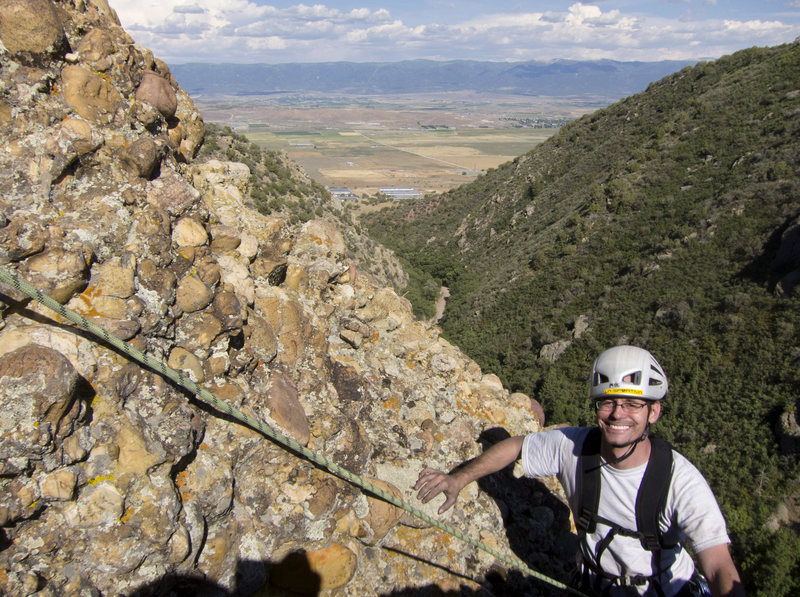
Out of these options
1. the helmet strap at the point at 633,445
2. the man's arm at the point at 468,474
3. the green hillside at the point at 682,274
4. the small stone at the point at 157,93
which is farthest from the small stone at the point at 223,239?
the green hillside at the point at 682,274

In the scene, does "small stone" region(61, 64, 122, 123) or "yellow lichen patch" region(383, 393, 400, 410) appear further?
"yellow lichen patch" region(383, 393, 400, 410)

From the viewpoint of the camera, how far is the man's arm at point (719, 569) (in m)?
3.05

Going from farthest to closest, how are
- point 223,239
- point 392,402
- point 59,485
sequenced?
point 392,402
point 223,239
point 59,485

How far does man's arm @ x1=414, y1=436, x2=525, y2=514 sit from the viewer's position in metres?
4.04

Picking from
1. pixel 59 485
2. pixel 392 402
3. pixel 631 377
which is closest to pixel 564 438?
pixel 631 377

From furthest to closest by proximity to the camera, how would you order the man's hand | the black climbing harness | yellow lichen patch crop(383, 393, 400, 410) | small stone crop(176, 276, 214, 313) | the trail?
the trail → yellow lichen patch crop(383, 393, 400, 410) → the man's hand → small stone crop(176, 276, 214, 313) → the black climbing harness

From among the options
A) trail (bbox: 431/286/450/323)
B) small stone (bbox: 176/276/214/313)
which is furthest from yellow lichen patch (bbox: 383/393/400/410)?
trail (bbox: 431/286/450/323)

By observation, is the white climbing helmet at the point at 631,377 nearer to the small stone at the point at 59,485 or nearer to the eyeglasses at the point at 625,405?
the eyeglasses at the point at 625,405

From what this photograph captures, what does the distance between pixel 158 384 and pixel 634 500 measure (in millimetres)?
3662

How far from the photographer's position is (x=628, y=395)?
3.47m

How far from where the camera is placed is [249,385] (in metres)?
4.04

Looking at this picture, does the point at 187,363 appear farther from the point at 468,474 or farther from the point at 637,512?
the point at 637,512

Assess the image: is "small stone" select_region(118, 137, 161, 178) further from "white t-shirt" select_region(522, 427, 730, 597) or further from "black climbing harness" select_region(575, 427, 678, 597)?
"black climbing harness" select_region(575, 427, 678, 597)

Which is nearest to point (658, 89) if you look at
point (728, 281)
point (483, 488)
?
point (728, 281)
